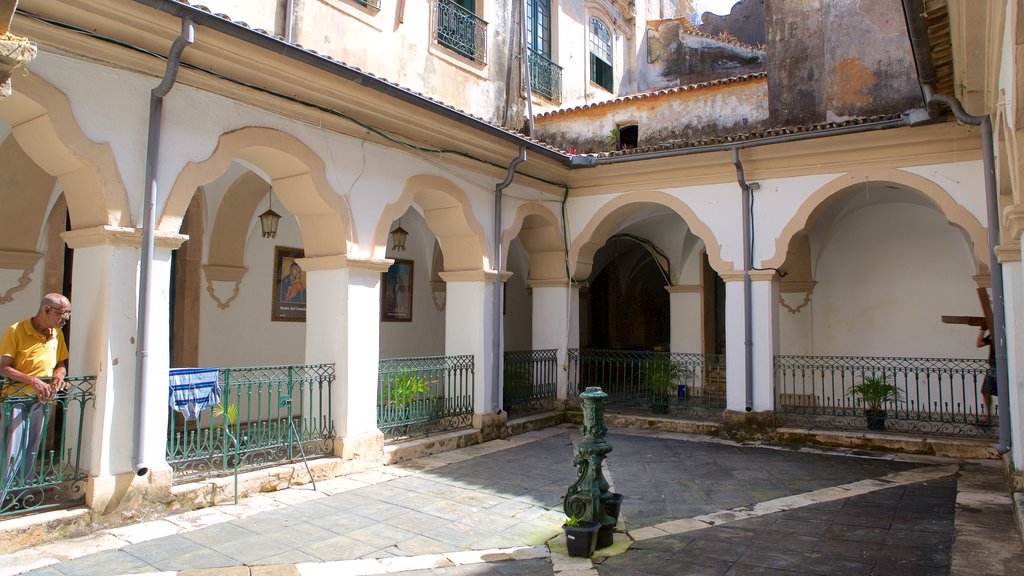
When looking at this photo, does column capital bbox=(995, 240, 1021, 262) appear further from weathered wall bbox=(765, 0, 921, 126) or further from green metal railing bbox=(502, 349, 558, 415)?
green metal railing bbox=(502, 349, 558, 415)

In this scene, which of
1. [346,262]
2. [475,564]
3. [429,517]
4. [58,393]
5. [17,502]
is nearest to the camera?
[475,564]

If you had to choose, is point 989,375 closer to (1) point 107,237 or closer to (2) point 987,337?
(2) point 987,337

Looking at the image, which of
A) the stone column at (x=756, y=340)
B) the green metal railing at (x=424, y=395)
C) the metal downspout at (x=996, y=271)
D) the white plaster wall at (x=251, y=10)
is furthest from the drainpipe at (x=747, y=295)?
Result: the white plaster wall at (x=251, y=10)

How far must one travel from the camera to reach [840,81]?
402 inches

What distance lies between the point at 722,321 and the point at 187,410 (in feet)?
42.7

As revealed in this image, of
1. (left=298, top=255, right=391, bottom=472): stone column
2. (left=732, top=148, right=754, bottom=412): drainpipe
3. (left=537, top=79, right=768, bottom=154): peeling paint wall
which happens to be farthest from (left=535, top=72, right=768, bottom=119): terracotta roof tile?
(left=298, top=255, right=391, bottom=472): stone column

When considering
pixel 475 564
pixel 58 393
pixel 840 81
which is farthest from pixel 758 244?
pixel 58 393

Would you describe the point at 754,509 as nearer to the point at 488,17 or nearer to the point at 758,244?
the point at 758,244

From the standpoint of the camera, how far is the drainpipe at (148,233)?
5480 mm

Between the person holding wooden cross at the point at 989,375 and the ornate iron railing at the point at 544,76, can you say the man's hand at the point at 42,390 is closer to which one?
the person holding wooden cross at the point at 989,375

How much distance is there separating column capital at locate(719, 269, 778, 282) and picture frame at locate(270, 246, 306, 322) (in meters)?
6.26

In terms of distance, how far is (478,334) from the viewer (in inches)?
368

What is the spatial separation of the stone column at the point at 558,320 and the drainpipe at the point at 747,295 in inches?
112

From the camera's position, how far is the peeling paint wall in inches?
458
